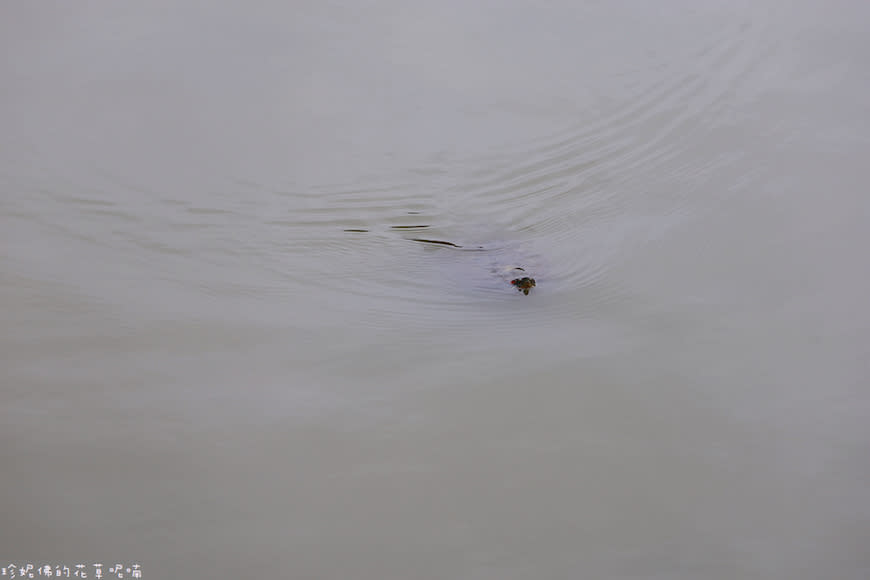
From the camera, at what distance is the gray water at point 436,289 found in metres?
1.61

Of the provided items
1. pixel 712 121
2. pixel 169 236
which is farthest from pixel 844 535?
pixel 169 236

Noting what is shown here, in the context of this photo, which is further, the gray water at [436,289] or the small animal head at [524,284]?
the small animal head at [524,284]

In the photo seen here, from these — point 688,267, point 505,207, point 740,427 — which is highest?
point 505,207

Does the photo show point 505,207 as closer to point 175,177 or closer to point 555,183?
point 555,183

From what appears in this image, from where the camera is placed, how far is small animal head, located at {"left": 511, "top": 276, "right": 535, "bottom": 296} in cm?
216

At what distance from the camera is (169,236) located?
2.31 meters

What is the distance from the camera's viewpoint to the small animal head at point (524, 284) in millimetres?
2158

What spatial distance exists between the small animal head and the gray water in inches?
0.9

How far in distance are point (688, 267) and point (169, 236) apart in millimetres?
1466

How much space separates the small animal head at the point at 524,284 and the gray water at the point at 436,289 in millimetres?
23

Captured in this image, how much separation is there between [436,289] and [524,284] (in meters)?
0.24

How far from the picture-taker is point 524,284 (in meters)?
2.16

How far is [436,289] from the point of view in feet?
7.20

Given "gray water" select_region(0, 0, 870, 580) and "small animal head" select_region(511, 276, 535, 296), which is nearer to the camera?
"gray water" select_region(0, 0, 870, 580)
